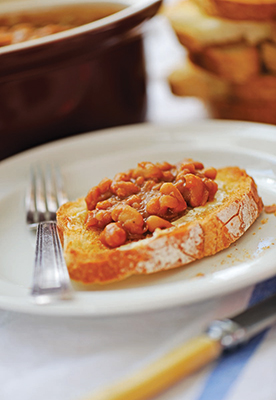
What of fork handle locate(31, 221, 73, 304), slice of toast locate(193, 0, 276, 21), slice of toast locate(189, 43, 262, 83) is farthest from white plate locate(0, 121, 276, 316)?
slice of toast locate(193, 0, 276, 21)

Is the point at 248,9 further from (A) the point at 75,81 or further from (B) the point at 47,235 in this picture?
(B) the point at 47,235

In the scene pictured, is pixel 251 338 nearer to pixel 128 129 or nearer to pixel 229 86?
pixel 128 129

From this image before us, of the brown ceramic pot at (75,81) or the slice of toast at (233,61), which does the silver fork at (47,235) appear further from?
the slice of toast at (233,61)

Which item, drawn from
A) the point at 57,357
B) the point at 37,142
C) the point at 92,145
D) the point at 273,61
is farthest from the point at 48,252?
the point at 273,61

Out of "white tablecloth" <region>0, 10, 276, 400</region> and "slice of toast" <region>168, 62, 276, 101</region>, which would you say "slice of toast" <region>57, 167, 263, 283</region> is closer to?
"white tablecloth" <region>0, 10, 276, 400</region>

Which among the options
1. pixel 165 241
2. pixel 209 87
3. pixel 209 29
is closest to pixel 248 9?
pixel 209 29

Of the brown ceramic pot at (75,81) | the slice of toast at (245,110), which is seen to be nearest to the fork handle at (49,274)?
the brown ceramic pot at (75,81)
